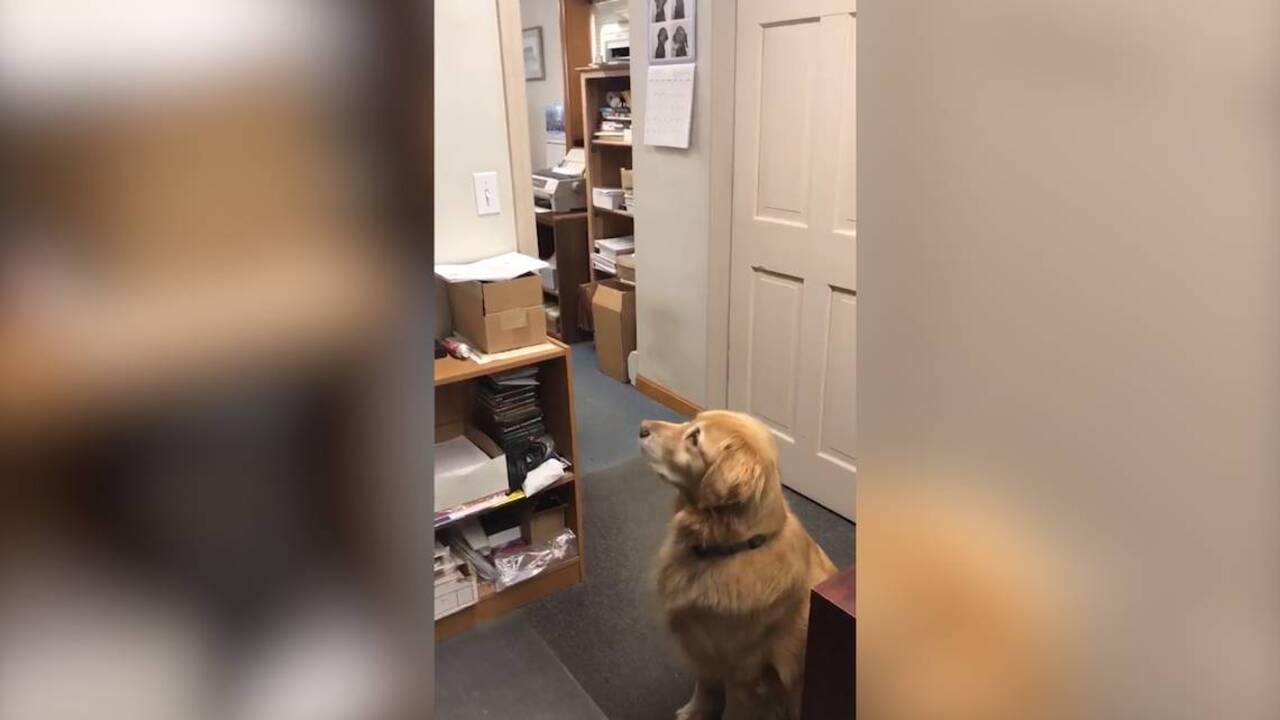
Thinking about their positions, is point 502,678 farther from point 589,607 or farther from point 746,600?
point 746,600

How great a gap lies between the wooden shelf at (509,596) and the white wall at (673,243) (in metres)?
1.20

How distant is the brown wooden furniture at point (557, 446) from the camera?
6.91ft

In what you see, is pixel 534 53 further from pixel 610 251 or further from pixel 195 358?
pixel 195 358

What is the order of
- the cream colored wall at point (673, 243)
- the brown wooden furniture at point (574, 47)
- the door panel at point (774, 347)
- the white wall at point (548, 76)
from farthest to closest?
the white wall at point (548, 76) → the brown wooden furniture at point (574, 47) → the cream colored wall at point (673, 243) → the door panel at point (774, 347)

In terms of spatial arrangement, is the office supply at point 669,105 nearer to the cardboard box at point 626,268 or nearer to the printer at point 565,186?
the cardboard box at point 626,268

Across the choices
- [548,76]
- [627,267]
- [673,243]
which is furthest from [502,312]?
[548,76]

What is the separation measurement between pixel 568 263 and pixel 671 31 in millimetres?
1650

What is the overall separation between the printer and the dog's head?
2991 millimetres

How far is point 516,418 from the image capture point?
2182 millimetres

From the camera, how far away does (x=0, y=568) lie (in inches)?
8.2

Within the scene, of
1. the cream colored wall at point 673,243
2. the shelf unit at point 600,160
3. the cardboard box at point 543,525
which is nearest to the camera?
the cardboard box at point 543,525

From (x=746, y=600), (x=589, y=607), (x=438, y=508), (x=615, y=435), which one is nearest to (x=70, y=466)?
(x=746, y=600)

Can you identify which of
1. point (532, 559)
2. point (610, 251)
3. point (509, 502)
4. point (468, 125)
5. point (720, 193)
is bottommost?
point (532, 559)

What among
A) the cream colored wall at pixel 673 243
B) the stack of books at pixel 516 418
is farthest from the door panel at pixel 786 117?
the stack of books at pixel 516 418
